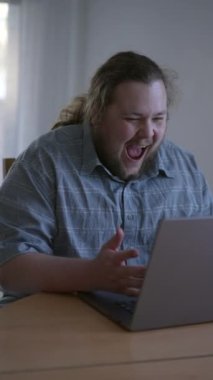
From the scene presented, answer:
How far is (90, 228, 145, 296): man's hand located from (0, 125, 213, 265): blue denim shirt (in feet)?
0.77

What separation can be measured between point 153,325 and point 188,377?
0.61ft

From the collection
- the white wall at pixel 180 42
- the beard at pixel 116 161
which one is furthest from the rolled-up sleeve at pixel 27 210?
the white wall at pixel 180 42

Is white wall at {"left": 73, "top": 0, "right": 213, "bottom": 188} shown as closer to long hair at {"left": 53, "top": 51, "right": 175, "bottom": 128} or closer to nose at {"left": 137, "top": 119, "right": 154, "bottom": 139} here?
long hair at {"left": 53, "top": 51, "right": 175, "bottom": 128}

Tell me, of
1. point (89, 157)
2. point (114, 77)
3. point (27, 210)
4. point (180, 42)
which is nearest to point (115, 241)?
point (27, 210)

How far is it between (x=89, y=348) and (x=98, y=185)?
64 centimetres

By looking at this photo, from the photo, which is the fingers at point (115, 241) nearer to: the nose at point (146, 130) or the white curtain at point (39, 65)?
the nose at point (146, 130)

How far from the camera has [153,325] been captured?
103 centimetres

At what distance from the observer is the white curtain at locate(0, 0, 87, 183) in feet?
10.3

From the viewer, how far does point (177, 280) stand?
0.99 metres

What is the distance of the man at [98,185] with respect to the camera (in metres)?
1.40

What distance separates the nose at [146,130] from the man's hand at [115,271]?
0.42 m

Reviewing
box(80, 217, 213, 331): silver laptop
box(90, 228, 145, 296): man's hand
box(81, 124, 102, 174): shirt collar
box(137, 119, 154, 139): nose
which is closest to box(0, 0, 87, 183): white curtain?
box(81, 124, 102, 174): shirt collar

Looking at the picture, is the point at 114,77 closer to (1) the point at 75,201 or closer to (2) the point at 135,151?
(2) the point at 135,151

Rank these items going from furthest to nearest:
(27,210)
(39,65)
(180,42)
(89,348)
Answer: (39,65) → (180,42) → (27,210) → (89,348)
